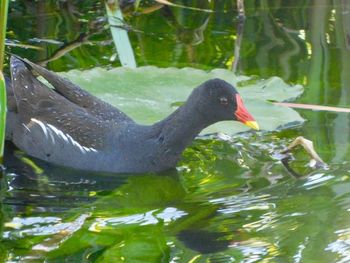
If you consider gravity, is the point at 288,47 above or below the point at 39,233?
above

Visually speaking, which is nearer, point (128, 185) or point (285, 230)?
point (285, 230)

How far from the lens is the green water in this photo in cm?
409

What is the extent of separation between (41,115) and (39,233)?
119 cm

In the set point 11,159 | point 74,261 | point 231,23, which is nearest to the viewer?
point 74,261

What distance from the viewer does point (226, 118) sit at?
5016mm

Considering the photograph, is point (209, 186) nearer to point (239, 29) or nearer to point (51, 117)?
point (51, 117)

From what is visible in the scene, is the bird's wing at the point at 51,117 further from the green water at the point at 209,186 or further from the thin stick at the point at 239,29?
the thin stick at the point at 239,29

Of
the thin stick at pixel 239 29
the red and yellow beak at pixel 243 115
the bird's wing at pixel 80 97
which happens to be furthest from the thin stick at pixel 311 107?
the thin stick at pixel 239 29

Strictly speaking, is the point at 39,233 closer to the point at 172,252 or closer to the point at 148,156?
the point at 172,252

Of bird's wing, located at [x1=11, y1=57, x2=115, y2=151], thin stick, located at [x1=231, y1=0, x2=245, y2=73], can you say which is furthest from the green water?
bird's wing, located at [x1=11, y1=57, x2=115, y2=151]

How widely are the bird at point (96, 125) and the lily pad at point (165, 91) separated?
18cm

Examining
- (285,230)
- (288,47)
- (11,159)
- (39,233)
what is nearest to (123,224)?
(39,233)

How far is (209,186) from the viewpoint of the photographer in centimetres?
478

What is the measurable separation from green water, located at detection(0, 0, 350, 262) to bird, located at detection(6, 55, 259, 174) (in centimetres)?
8
